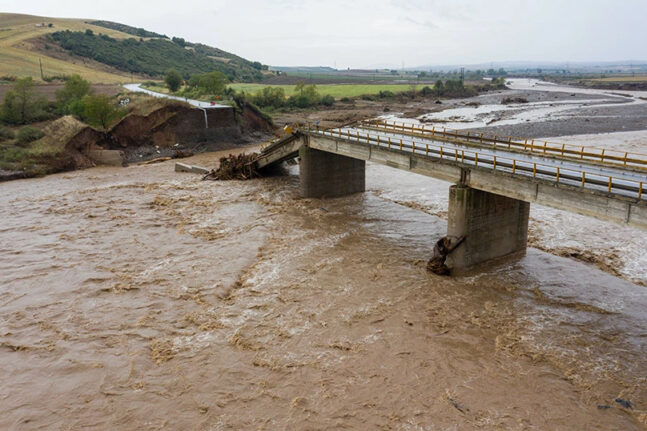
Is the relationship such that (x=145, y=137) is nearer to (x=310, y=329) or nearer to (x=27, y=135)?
(x=27, y=135)

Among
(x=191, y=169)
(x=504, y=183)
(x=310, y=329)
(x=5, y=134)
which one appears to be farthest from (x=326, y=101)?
(x=310, y=329)

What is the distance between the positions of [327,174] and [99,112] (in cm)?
3321

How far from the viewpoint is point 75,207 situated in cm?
3656

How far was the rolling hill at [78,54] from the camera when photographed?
11850 centimetres

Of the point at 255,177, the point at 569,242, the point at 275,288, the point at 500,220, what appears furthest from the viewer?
the point at 255,177

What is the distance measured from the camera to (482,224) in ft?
77.7

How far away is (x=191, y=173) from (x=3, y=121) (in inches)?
1273

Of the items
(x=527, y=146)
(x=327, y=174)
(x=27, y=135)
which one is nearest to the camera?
(x=527, y=146)

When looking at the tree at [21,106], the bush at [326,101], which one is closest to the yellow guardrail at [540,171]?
the tree at [21,106]

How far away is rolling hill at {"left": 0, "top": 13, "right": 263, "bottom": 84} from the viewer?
4665 inches

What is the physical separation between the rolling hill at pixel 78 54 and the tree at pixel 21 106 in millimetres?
43622

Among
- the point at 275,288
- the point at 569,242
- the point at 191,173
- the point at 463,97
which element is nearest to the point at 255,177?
the point at 191,173

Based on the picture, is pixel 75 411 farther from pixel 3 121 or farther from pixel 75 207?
pixel 3 121

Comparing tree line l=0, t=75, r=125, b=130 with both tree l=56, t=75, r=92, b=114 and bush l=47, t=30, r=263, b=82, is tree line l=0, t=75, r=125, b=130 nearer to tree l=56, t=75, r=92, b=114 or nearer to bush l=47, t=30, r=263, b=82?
tree l=56, t=75, r=92, b=114
